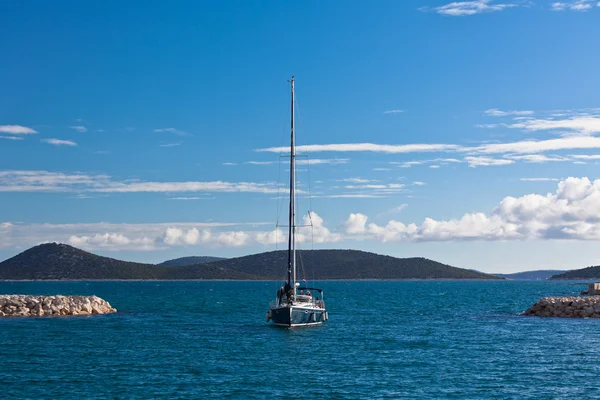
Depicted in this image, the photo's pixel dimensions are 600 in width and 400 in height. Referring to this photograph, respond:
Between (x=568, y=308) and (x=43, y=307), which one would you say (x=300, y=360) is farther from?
(x=43, y=307)

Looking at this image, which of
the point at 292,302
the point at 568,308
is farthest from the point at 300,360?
the point at 568,308

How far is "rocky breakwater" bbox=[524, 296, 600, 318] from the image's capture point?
75562 millimetres

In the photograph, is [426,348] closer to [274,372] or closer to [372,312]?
[274,372]

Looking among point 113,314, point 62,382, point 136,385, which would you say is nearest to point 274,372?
point 136,385

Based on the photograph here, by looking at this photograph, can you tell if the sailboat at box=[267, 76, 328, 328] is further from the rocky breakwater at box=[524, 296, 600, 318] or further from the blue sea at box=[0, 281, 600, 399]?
the rocky breakwater at box=[524, 296, 600, 318]

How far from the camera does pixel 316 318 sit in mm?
63469

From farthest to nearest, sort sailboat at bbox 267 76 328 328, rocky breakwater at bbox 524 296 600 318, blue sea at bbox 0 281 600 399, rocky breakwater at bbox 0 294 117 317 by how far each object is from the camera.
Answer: rocky breakwater at bbox 0 294 117 317, rocky breakwater at bbox 524 296 600 318, sailboat at bbox 267 76 328 328, blue sea at bbox 0 281 600 399

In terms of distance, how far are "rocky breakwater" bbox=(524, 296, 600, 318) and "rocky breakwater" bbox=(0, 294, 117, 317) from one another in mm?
49021

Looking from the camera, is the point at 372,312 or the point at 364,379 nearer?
the point at 364,379

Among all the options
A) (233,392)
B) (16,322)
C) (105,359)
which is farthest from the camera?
(16,322)

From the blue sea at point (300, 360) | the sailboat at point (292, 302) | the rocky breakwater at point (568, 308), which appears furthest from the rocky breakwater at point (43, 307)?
the rocky breakwater at point (568, 308)

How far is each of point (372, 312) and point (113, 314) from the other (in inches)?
1221

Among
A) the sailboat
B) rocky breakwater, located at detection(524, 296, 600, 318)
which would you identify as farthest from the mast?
rocky breakwater, located at detection(524, 296, 600, 318)

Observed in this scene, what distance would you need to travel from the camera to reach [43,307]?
261 feet
